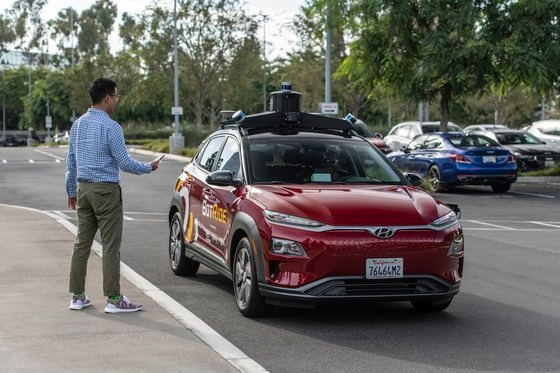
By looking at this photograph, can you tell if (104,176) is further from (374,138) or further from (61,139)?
(61,139)

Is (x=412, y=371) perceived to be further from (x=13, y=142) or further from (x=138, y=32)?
(x=13, y=142)

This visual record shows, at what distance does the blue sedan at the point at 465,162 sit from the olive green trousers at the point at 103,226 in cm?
1669

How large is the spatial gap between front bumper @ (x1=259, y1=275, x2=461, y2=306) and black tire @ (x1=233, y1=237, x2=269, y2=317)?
5.5 inches

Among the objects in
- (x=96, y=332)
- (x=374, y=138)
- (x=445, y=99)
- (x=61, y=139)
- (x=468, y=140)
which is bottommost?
(x=61, y=139)

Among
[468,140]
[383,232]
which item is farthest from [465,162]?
[383,232]

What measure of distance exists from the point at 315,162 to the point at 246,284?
143 cm

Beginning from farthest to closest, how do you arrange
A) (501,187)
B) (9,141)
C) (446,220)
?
(9,141) < (501,187) < (446,220)

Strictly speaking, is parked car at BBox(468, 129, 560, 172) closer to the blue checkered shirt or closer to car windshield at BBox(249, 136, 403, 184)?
car windshield at BBox(249, 136, 403, 184)

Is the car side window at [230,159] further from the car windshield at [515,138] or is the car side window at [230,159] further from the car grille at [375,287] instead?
the car windshield at [515,138]

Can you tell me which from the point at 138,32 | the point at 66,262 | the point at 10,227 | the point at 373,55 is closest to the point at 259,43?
the point at 138,32

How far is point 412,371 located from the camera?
6598 millimetres

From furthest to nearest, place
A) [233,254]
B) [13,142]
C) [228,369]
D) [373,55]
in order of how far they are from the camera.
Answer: [13,142]
[373,55]
[233,254]
[228,369]

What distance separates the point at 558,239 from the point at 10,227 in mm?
8031

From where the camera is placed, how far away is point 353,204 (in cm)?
812
